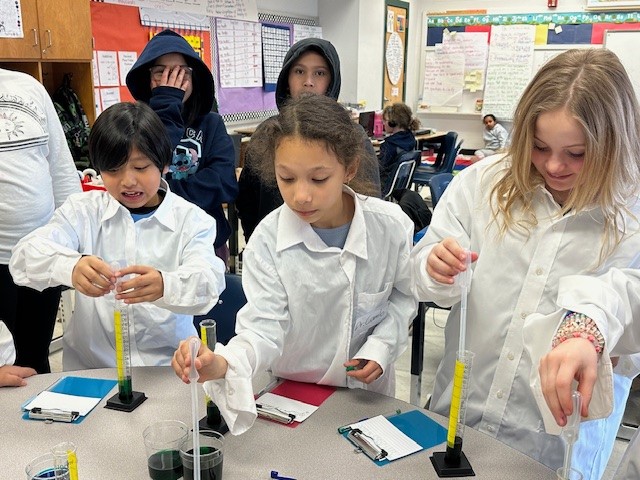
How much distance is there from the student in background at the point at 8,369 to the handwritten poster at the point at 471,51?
26.1 feet

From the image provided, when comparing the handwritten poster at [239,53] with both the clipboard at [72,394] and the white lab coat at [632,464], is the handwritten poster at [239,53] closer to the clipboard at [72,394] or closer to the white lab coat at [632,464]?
the clipboard at [72,394]

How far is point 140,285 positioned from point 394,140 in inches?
163

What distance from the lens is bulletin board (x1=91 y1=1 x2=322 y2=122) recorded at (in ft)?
14.9

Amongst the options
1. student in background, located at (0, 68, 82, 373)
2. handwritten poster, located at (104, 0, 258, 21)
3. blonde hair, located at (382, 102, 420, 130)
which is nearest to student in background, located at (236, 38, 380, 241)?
student in background, located at (0, 68, 82, 373)

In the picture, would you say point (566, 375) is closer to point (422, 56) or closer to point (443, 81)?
point (443, 81)

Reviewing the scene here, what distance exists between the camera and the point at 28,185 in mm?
1979

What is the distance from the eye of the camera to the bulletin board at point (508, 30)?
24.9 ft

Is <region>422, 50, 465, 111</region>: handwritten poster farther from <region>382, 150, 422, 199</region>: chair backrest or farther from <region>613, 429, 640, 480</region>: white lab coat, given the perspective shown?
<region>613, 429, 640, 480</region>: white lab coat

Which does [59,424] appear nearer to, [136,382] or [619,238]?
[136,382]

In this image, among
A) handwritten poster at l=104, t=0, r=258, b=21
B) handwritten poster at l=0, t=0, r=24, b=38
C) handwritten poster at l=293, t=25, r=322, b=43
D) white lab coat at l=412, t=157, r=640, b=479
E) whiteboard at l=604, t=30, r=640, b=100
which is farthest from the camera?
whiteboard at l=604, t=30, r=640, b=100

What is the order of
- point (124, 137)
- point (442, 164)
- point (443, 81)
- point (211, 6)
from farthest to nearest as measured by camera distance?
point (443, 81)
point (442, 164)
point (211, 6)
point (124, 137)

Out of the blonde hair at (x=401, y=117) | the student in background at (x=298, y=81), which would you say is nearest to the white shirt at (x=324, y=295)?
the student in background at (x=298, y=81)

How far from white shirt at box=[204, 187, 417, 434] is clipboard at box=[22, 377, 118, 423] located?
36 centimetres

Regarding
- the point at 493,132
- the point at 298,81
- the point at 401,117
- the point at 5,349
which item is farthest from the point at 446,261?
the point at 493,132
